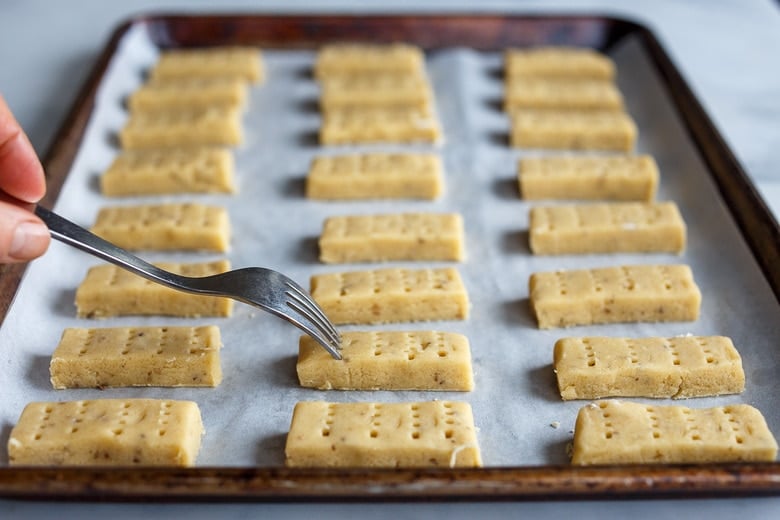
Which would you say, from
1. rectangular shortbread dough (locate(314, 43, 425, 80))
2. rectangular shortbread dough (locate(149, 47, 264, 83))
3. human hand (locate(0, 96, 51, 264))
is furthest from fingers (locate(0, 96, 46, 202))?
rectangular shortbread dough (locate(314, 43, 425, 80))

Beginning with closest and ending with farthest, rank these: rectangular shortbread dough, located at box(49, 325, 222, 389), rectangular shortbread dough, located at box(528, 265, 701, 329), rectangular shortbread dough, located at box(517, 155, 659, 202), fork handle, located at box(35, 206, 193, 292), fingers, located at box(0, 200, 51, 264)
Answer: fingers, located at box(0, 200, 51, 264) → fork handle, located at box(35, 206, 193, 292) → rectangular shortbread dough, located at box(49, 325, 222, 389) → rectangular shortbread dough, located at box(528, 265, 701, 329) → rectangular shortbread dough, located at box(517, 155, 659, 202)

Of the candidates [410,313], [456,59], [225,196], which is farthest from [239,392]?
[456,59]

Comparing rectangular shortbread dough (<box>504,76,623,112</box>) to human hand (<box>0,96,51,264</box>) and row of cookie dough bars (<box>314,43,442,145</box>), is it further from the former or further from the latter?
human hand (<box>0,96,51,264</box>)

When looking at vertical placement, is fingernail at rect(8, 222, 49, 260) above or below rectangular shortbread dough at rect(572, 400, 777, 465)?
above

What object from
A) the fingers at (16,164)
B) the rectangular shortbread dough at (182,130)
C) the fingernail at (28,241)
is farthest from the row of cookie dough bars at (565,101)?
the fingernail at (28,241)

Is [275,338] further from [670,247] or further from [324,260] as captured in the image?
[670,247]

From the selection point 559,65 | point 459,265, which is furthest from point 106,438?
point 559,65
